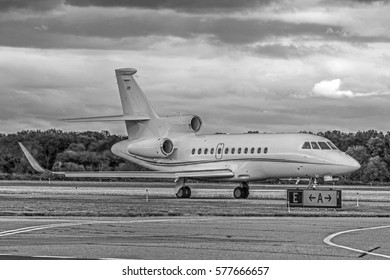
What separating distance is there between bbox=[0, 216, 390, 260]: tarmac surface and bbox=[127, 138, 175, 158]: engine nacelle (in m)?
24.9

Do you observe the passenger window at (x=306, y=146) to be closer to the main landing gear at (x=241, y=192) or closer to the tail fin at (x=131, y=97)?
the main landing gear at (x=241, y=192)

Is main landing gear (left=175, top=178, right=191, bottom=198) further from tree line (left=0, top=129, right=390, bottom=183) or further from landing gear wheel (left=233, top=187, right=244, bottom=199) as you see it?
tree line (left=0, top=129, right=390, bottom=183)

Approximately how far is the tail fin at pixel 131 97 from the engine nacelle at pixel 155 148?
3032 mm

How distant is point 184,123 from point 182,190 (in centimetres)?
566

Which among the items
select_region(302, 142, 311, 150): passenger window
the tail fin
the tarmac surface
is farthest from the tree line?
the tarmac surface

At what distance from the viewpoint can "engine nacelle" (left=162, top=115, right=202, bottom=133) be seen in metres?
57.5

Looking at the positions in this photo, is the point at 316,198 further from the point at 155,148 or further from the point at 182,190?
the point at 155,148

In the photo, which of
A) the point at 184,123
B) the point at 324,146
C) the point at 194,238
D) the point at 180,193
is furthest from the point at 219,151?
the point at 194,238

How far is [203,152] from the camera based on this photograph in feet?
183

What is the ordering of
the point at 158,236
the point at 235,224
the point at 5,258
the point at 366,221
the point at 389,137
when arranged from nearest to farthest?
1. the point at 5,258
2. the point at 158,236
3. the point at 235,224
4. the point at 366,221
5. the point at 389,137
